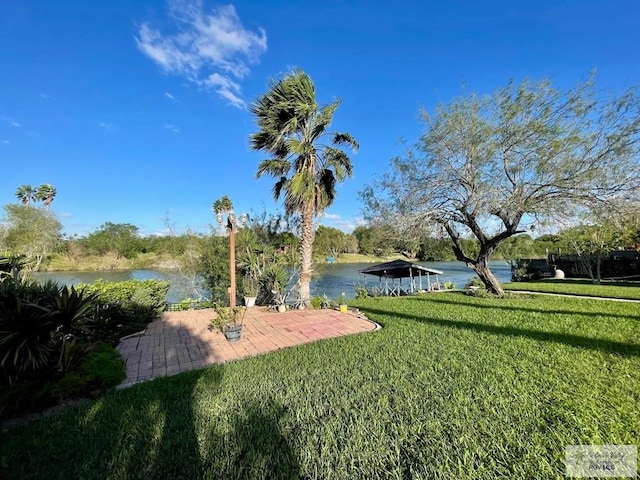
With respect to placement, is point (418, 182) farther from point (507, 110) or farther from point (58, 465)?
point (58, 465)

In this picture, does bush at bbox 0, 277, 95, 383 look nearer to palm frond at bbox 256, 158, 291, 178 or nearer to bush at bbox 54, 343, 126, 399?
bush at bbox 54, 343, 126, 399

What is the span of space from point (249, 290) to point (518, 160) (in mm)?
9267

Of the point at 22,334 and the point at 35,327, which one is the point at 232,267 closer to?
the point at 35,327

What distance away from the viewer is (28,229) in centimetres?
1541

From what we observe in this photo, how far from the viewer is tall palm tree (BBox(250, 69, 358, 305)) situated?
8234 millimetres

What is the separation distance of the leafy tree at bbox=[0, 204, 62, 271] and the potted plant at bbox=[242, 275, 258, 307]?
37.5ft

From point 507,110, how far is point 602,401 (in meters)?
7.99

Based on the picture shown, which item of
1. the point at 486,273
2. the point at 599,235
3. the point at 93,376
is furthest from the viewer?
the point at 599,235

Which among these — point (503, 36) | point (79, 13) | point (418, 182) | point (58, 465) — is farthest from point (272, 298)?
point (503, 36)

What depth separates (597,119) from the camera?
295 inches

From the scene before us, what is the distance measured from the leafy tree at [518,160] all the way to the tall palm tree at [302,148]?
274 centimetres

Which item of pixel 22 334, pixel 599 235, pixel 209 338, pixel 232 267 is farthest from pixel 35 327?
pixel 599 235

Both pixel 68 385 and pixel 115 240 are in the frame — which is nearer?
pixel 68 385

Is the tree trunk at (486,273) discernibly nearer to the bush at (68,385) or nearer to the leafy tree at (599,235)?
the leafy tree at (599,235)
